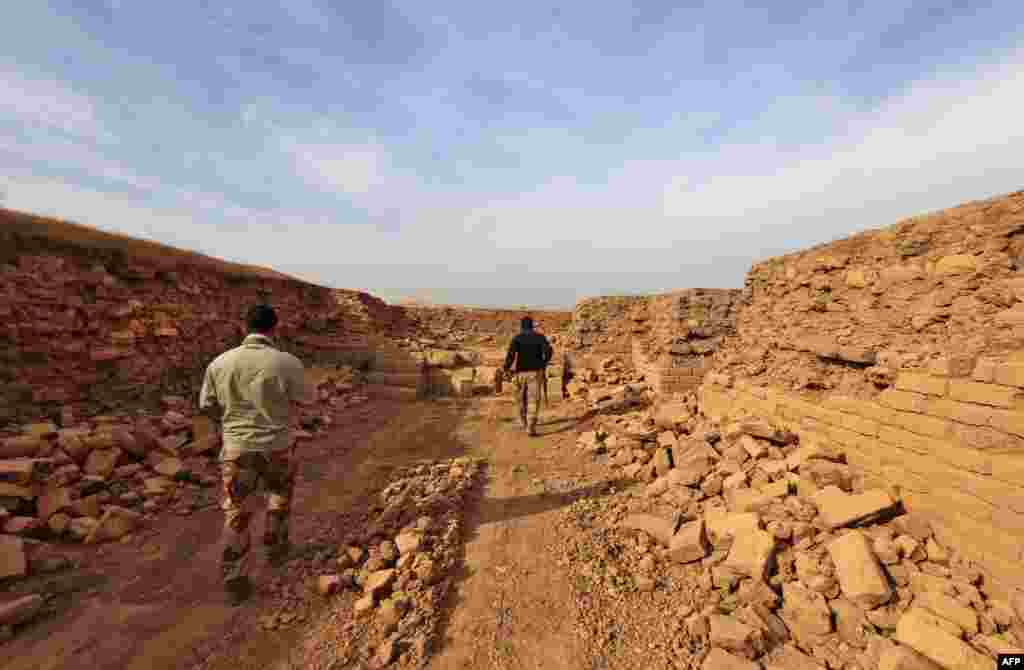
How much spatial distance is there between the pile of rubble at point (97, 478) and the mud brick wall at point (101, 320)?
1.97 ft

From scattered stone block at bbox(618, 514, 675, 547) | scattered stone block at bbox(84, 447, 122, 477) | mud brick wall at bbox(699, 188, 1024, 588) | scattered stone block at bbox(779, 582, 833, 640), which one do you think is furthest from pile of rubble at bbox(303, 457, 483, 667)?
mud brick wall at bbox(699, 188, 1024, 588)

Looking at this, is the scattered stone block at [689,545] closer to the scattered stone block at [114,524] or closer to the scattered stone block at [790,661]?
the scattered stone block at [790,661]

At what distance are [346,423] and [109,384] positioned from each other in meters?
3.46

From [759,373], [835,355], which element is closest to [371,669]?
[835,355]

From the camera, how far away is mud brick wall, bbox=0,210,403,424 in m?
4.88

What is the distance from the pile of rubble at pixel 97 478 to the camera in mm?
3342

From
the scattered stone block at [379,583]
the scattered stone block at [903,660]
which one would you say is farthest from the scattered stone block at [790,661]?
the scattered stone block at [379,583]

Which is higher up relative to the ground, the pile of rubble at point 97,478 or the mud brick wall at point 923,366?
the mud brick wall at point 923,366

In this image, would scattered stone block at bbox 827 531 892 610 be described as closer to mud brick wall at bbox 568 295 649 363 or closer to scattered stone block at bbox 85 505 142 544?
scattered stone block at bbox 85 505 142 544

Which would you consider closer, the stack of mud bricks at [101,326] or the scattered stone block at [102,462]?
the scattered stone block at [102,462]

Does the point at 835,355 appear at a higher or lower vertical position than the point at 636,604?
higher

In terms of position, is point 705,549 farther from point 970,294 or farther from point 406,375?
point 406,375

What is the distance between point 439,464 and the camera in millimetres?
5086

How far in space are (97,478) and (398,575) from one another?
12.1 ft
